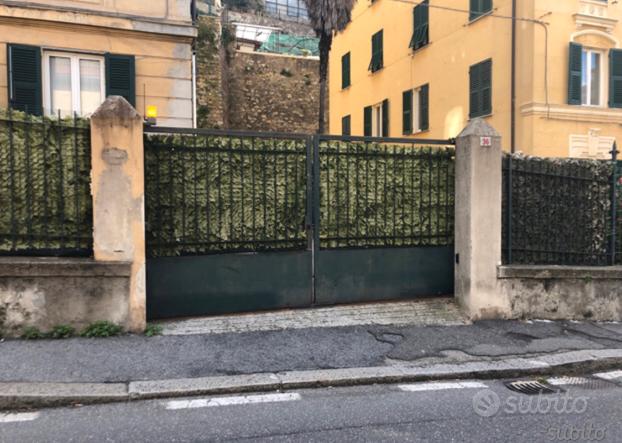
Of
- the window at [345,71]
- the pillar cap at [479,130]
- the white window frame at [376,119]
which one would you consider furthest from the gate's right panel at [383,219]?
the window at [345,71]

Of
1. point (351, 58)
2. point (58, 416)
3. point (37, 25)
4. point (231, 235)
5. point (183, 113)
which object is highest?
point (351, 58)

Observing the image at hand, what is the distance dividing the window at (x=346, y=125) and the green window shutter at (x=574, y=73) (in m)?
11.5

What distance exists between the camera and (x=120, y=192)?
5691mm

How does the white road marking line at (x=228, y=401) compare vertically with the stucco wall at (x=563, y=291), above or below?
below

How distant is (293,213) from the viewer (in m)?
6.73

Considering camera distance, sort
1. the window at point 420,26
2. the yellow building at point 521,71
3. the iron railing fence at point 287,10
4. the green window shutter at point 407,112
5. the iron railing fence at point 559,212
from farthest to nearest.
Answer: the iron railing fence at point 287,10
the green window shutter at point 407,112
the window at point 420,26
the yellow building at point 521,71
the iron railing fence at point 559,212

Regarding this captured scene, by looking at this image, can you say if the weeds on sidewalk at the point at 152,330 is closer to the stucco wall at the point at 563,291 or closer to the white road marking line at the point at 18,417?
the white road marking line at the point at 18,417

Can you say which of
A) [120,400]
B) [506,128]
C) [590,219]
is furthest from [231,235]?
[506,128]

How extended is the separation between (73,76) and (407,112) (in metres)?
13.1

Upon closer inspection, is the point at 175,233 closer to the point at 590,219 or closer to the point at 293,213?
the point at 293,213

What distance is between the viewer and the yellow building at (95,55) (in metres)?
9.15

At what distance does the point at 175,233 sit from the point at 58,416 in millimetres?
2691

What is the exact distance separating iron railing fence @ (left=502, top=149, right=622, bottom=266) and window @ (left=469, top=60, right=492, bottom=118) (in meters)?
7.80

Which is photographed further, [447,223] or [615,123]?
[615,123]
